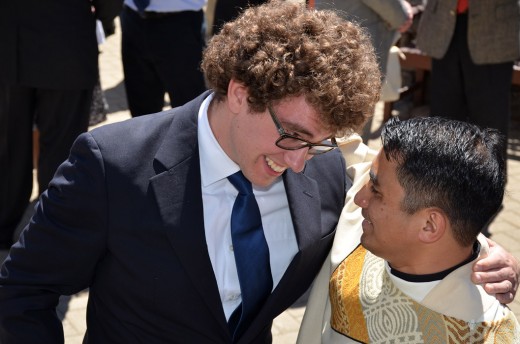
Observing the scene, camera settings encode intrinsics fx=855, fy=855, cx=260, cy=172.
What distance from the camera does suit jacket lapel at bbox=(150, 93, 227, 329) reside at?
230 centimetres

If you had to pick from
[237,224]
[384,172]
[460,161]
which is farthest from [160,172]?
[460,161]

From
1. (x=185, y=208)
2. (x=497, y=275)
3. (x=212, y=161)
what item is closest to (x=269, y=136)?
(x=212, y=161)

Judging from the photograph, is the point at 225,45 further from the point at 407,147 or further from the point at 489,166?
the point at 489,166

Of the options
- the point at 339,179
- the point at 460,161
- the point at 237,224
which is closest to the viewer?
the point at 460,161

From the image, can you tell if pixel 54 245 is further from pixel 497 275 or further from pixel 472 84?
pixel 472 84

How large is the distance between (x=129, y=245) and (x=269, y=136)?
1.58 ft

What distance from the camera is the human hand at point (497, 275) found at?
229cm

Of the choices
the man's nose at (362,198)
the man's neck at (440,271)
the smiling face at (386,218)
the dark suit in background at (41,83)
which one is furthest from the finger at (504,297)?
the dark suit in background at (41,83)

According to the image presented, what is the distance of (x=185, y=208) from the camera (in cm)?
232

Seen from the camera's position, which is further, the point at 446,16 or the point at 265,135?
the point at 446,16

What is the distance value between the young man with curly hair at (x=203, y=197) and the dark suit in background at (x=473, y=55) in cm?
326

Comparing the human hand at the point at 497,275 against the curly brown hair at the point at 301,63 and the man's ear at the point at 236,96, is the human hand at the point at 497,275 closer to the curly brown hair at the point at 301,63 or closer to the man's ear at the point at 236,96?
the curly brown hair at the point at 301,63

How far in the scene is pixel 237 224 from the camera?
241cm

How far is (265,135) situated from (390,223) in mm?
436
